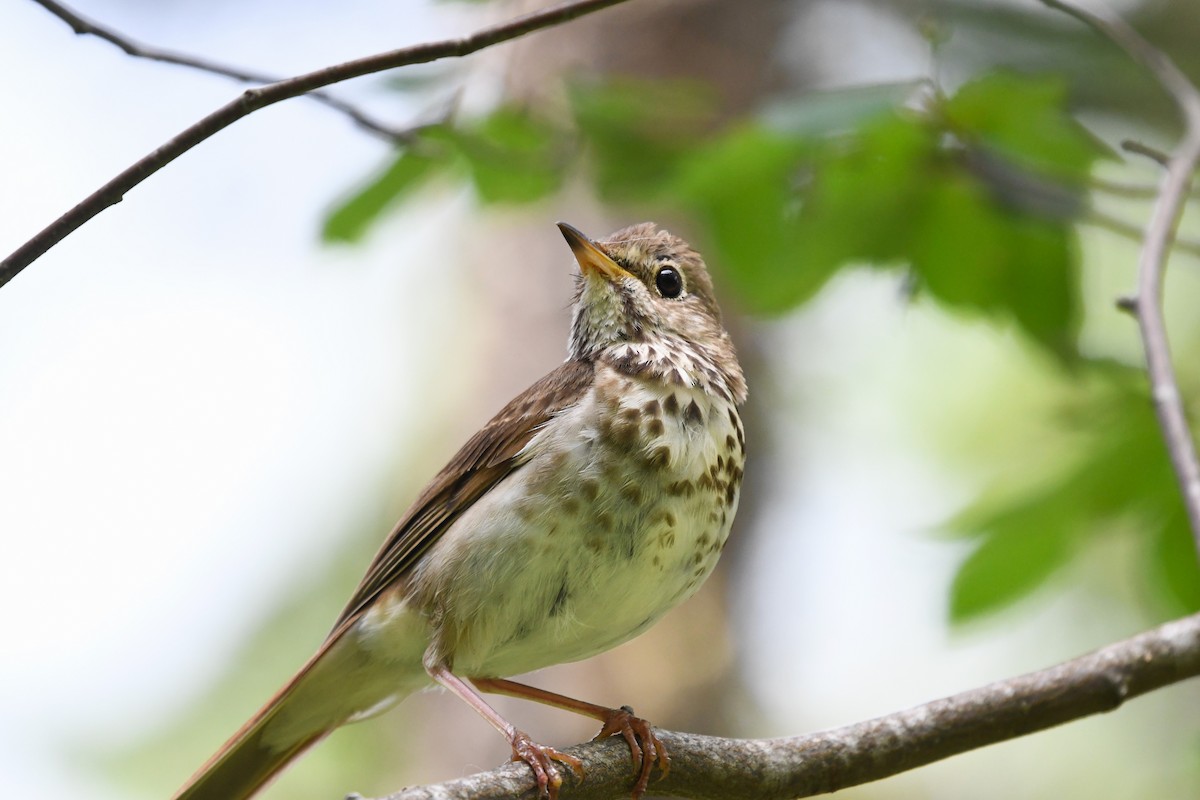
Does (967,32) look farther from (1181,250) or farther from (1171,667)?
(1171,667)

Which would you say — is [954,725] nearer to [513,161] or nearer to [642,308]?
[642,308]

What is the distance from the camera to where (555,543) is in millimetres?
3646

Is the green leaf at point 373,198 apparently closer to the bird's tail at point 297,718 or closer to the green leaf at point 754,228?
the green leaf at point 754,228

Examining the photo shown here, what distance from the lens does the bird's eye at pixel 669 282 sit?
4.61 metres

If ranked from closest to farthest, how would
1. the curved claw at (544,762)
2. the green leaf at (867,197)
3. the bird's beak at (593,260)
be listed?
the curved claw at (544,762), the green leaf at (867,197), the bird's beak at (593,260)

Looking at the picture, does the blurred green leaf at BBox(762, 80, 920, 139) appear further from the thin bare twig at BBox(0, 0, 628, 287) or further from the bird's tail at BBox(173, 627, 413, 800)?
the bird's tail at BBox(173, 627, 413, 800)

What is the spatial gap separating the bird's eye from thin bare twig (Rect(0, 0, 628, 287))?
6.65 ft

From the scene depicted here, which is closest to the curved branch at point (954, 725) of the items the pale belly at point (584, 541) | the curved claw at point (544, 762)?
the curved claw at point (544, 762)

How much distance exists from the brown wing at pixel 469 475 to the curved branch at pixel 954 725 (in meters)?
1.02

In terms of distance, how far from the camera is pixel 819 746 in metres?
3.25

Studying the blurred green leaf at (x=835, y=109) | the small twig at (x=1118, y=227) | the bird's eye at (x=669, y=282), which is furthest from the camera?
the bird's eye at (x=669, y=282)

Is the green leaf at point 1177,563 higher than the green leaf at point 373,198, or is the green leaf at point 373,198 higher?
the green leaf at point 373,198

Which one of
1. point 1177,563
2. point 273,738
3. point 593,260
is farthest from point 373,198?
point 1177,563

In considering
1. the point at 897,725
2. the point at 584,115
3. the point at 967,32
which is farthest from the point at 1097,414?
the point at 967,32
